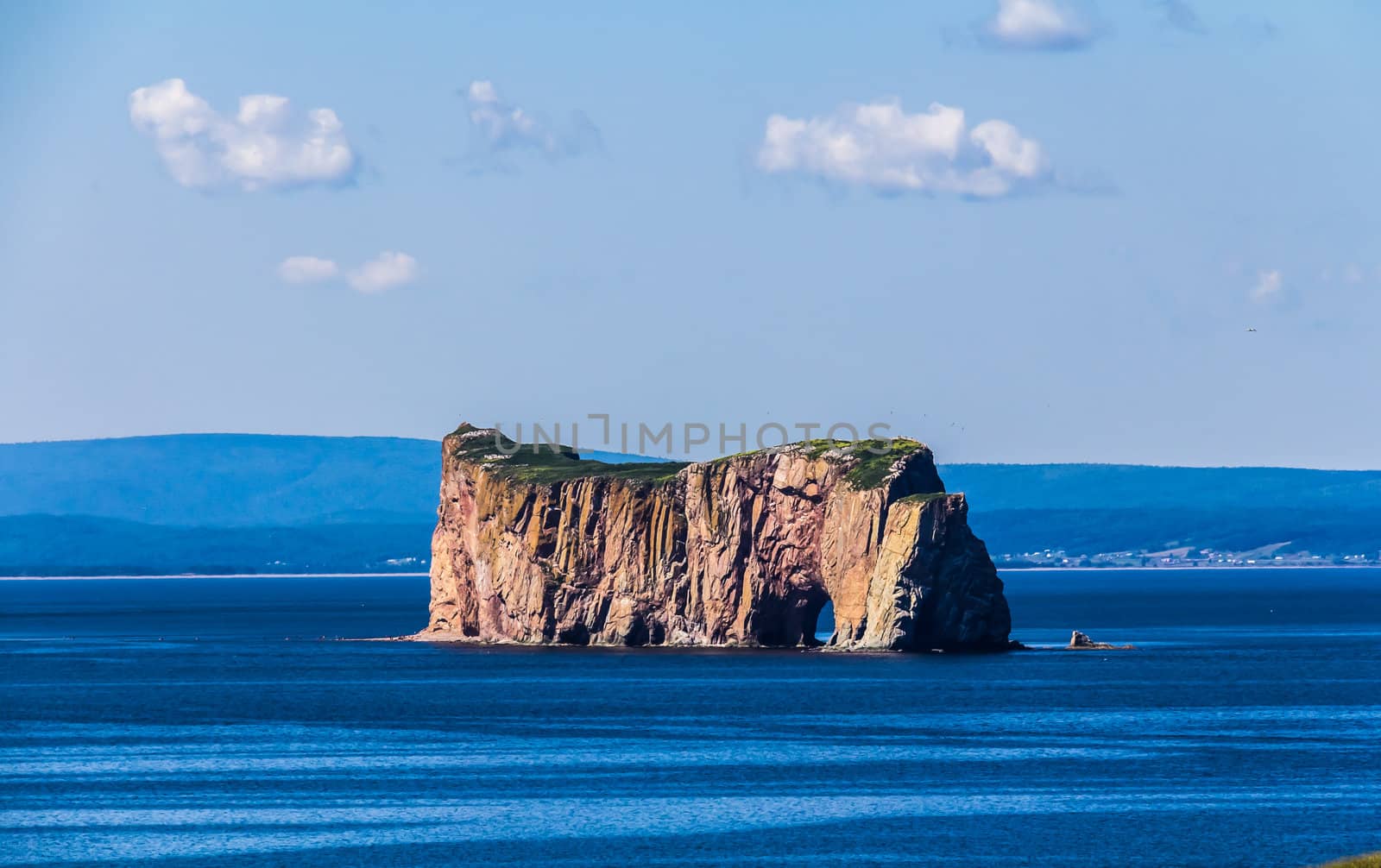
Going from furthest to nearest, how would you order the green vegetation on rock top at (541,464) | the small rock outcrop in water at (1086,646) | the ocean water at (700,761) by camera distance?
the green vegetation on rock top at (541,464) → the small rock outcrop in water at (1086,646) → the ocean water at (700,761)

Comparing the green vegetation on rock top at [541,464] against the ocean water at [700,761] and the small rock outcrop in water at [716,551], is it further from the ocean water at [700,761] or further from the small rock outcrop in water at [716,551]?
the ocean water at [700,761]

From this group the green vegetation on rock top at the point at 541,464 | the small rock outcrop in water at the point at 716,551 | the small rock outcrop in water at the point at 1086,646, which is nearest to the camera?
the small rock outcrop in water at the point at 716,551

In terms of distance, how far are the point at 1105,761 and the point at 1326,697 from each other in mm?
32403

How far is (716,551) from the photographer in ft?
464

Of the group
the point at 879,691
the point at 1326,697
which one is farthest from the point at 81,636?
the point at 1326,697

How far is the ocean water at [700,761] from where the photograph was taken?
6550 centimetres

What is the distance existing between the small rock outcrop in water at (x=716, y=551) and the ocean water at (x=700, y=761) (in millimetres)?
4497

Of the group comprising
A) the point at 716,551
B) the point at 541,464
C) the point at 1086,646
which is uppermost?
the point at 541,464

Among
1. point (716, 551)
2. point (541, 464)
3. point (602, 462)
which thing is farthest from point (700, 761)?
point (541, 464)

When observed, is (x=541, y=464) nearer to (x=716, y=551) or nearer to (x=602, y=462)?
(x=602, y=462)

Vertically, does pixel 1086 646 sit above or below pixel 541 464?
below

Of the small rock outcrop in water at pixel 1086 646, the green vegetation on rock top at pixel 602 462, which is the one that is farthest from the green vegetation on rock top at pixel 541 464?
the small rock outcrop in water at pixel 1086 646

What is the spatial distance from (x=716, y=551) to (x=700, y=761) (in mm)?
57078

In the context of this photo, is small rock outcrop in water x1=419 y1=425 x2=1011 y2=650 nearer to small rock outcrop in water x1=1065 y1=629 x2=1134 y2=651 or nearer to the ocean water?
the ocean water
